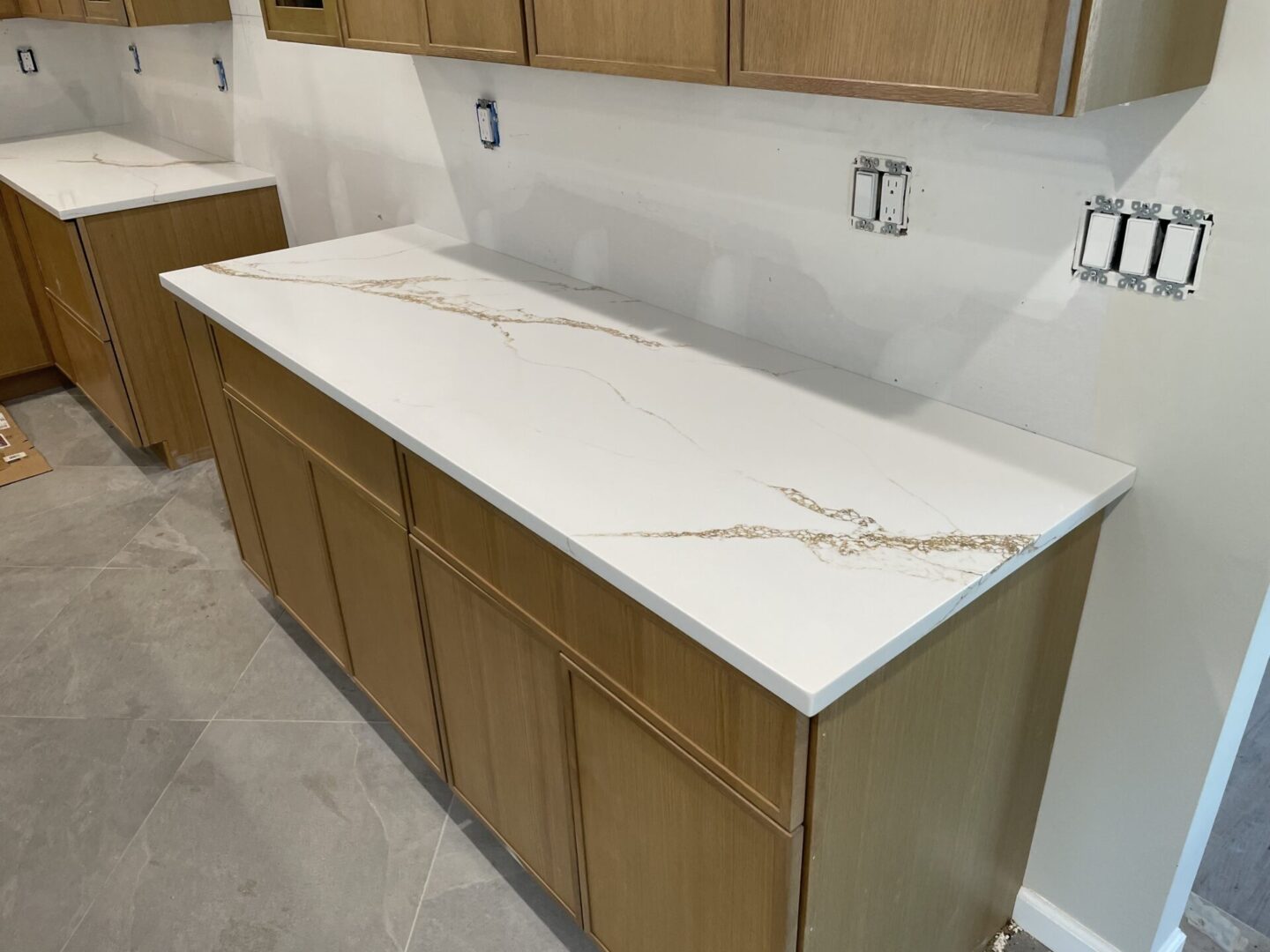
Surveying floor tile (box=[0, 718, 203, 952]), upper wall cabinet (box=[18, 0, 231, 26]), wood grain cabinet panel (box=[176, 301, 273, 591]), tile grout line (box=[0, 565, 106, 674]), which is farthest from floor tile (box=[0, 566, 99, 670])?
upper wall cabinet (box=[18, 0, 231, 26])

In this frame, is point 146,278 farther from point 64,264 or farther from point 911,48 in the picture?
point 911,48

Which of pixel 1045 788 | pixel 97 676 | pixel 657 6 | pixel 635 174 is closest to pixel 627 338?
pixel 635 174

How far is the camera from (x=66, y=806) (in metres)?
2.03

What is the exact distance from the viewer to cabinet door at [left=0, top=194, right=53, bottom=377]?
3508 mm

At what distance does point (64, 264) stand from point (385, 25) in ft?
6.33

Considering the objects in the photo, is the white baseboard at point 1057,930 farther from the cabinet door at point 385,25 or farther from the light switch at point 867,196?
the cabinet door at point 385,25

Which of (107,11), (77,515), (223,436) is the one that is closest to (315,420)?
(223,436)

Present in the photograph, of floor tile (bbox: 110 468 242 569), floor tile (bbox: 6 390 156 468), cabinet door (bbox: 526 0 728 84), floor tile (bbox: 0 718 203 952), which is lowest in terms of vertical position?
floor tile (bbox: 0 718 203 952)

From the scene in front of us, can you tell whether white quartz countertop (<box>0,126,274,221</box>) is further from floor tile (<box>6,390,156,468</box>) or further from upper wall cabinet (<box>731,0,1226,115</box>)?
upper wall cabinet (<box>731,0,1226,115</box>)

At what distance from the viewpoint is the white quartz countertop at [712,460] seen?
1037 millimetres

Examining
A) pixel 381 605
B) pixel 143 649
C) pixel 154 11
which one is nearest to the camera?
pixel 381 605

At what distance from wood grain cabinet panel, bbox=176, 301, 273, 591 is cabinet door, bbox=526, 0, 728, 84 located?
1.16 m

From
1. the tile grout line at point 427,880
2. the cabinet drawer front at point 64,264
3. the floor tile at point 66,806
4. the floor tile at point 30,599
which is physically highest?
the cabinet drawer front at point 64,264

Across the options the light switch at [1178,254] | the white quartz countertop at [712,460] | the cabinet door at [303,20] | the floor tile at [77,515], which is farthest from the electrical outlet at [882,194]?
the floor tile at [77,515]
